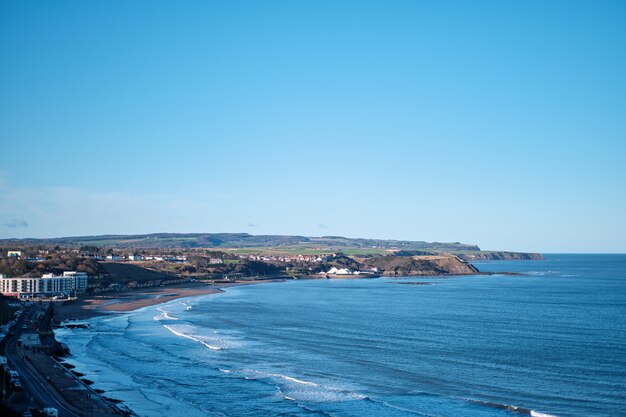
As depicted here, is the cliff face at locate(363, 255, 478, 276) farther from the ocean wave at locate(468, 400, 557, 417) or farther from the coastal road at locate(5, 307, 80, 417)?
the ocean wave at locate(468, 400, 557, 417)

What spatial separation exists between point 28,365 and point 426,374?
2510cm

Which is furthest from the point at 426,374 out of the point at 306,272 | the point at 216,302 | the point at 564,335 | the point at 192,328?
the point at 306,272

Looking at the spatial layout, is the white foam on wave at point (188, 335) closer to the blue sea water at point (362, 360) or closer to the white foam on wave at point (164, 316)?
the blue sea water at point (362, 360)

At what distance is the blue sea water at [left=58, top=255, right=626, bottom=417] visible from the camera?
31203mm

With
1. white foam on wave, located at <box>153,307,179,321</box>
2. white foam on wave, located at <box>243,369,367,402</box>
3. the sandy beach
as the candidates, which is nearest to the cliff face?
the sandy beach

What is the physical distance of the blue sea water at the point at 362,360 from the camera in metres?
31.2

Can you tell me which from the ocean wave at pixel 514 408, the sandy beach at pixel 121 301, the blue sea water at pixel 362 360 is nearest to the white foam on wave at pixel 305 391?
the blue sea water at pixel 362 360

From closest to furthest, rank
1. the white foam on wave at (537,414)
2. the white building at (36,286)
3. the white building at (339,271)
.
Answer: the white foam on wave at (537,414), the white building at (36,286), the white building at (339,271)

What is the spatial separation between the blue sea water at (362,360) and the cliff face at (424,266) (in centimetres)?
9992

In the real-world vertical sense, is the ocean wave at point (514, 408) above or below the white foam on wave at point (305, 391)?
above

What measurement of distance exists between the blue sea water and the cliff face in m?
99.9

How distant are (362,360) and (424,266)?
14195cm

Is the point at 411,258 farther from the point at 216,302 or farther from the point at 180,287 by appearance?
the point at 216,302

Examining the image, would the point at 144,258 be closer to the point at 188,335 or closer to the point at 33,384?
the point at 188,335
